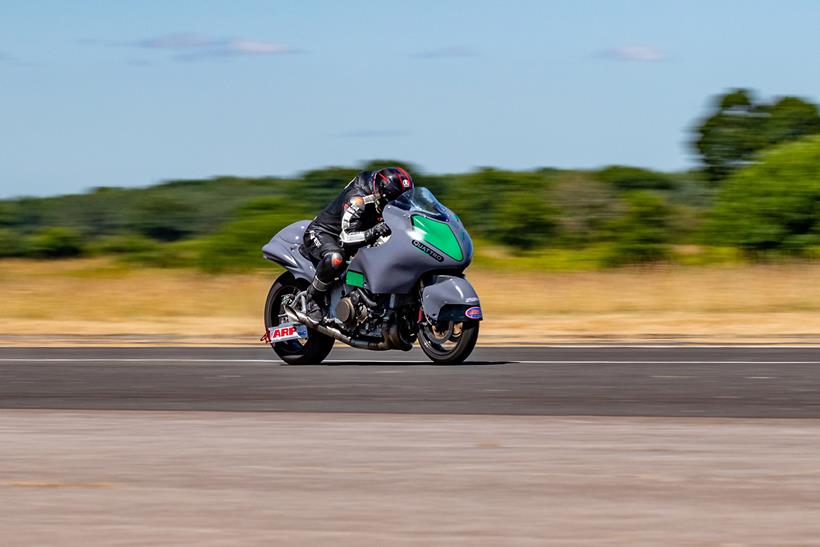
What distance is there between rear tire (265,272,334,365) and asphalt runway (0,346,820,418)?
0.24 meters

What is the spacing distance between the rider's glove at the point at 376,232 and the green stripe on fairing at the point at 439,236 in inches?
13.2

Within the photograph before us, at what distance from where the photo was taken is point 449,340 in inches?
599

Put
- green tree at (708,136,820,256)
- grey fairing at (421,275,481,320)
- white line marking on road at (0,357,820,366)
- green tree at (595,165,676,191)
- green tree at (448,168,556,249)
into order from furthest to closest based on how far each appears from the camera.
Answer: green tree at (595,165,676,191) < green tree at (448,168,556,249) < green tree at (708,136,820,256) < white line marking on road at (0,357,820,366) < grey fairing at (421,275,481,320)

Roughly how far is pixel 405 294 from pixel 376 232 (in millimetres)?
664

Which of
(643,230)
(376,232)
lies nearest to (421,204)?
(376,232)

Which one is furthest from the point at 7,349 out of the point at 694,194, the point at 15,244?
the point at 694,194

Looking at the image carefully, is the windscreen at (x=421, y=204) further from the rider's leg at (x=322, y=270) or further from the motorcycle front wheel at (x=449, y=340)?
the motorcycle front wheel at (x=449, y=340)

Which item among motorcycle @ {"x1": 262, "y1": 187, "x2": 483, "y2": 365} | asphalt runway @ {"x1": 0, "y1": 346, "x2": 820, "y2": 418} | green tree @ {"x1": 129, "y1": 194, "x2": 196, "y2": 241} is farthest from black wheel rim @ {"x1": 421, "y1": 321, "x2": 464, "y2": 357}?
green tree @ {"x1": 129, "y1": 194, "x2": 196, "y2": 241}

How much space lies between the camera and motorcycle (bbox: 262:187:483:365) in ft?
49.0

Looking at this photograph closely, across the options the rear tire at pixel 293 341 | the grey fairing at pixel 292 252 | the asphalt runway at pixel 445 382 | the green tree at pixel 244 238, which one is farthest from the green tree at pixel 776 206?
the rear tire at pixel 293 341

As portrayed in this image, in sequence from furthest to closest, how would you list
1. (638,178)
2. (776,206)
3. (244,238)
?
(638,178) < (776,206) < (244,238)

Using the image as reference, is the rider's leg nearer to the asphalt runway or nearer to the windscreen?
the asphalt runway

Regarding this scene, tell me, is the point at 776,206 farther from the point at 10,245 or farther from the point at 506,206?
the point at 10,245

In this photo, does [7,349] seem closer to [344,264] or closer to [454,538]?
[344,264]
